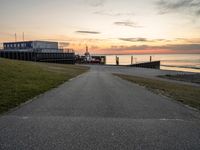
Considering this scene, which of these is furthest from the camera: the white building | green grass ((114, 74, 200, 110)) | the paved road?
the white building

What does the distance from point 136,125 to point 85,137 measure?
1.77 metres

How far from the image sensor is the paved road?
199 inches

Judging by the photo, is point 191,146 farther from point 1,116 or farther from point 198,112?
point 1,116

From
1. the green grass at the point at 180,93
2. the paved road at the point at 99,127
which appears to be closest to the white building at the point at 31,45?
the green grass at the point at 180,93

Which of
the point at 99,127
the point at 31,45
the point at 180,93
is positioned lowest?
the point at 180,93

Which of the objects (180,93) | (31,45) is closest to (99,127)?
(180,93)

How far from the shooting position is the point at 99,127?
627 centimetres

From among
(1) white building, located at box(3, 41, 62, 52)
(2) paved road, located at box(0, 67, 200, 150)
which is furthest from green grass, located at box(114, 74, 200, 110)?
(1) white building, located at box(3, 41, 62, 52)

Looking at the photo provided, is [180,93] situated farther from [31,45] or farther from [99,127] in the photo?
[31,45]

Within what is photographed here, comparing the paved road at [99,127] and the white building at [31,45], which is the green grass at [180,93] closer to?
the paved road at [99,127]

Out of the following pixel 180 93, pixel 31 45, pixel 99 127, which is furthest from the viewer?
pixel 31 45

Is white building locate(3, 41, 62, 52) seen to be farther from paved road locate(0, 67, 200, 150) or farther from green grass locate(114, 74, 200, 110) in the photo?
paved road locate(0, 67, 200, 150)

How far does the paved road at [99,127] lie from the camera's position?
505 cm

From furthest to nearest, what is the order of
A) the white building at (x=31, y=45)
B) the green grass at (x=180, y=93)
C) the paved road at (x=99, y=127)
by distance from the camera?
the white building at (x=31, y=45), the green grass at (x=180, y=93), the paved road at (x=99, y=127)
